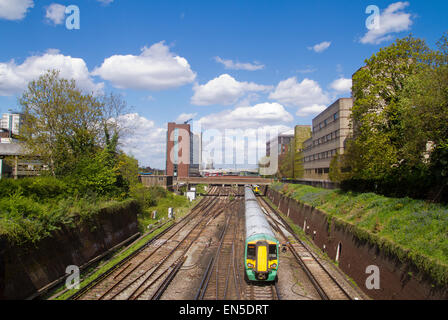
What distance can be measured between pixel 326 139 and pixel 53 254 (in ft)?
140

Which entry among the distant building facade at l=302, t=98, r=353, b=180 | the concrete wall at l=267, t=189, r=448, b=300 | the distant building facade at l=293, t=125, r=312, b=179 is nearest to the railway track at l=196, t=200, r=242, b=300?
the concrete wall at l=267, t=189, r=448, b=300

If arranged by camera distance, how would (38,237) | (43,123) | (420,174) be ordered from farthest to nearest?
(43,123) → (420,174) → (38,237)

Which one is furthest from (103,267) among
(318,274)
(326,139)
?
(326,139)

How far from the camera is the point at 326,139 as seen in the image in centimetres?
4784

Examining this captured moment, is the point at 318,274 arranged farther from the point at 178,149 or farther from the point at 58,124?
the point at 178,149

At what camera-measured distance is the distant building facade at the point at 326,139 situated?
41500 mm

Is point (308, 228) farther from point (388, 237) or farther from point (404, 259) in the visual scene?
point (404, 259)

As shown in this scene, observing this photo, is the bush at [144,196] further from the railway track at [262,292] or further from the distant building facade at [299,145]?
the distant building facade at [299,145]

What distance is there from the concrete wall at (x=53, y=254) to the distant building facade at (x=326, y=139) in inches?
1183

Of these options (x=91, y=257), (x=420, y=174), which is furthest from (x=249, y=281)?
(x=420, y=174)

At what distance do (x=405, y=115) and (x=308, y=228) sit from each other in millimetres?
15187

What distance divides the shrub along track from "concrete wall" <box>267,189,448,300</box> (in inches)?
429

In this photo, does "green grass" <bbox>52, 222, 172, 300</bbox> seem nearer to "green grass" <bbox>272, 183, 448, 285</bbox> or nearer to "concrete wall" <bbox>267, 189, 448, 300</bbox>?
"concrete wall" <bbox>267, 189, 448, 300</bbox>

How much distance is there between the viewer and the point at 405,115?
18938 millimetres
